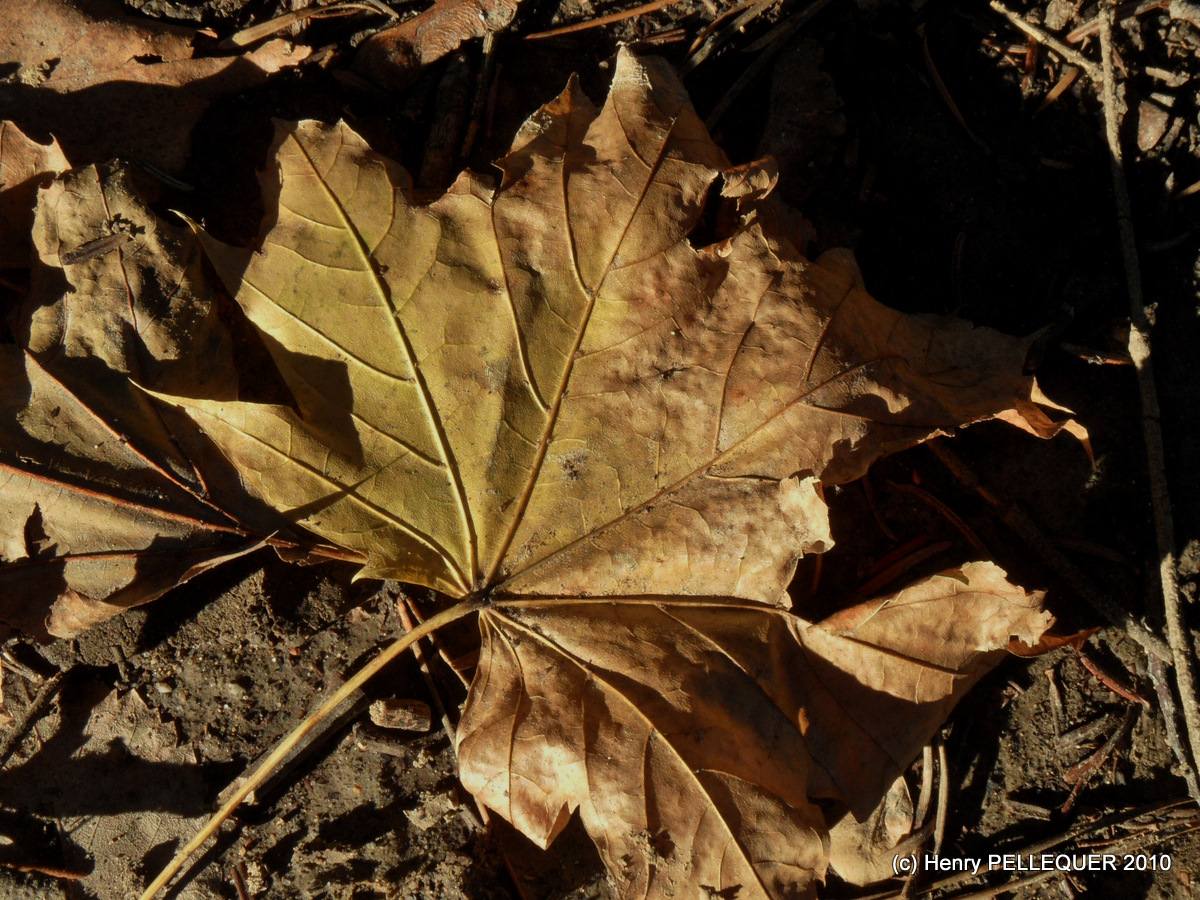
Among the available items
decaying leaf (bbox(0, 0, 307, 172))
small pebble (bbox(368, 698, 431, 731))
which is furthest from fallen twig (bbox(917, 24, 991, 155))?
small pebble (bbox(368, 698, 431, 731))

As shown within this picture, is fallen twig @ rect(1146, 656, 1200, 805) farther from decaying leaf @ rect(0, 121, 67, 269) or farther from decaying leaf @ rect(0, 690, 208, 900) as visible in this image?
decaying leaf @ rect(0, 121, 67, 269)

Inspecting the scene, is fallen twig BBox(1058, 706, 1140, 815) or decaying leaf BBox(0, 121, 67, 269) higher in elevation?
decaying leaf BBox(0, 121, 67, 269)

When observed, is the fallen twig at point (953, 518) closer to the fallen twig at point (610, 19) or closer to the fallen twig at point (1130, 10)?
the fallen twig at point (1130, 10)

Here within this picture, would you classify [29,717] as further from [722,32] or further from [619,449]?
[722,32]

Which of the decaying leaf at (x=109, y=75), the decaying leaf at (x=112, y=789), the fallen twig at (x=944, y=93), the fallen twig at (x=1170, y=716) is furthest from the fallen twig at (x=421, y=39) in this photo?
the fallen twig at (x=1170, y=716)

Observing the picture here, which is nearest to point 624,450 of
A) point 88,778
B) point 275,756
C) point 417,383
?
point 417,383

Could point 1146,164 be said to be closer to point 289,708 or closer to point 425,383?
point 425,383

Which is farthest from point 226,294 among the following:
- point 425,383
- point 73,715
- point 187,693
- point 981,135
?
point 981,135
